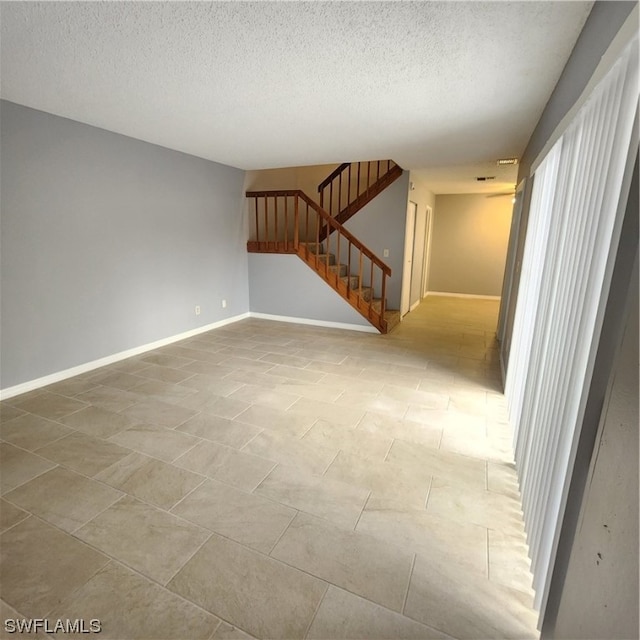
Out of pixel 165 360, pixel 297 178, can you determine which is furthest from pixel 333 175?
pixel 165 360

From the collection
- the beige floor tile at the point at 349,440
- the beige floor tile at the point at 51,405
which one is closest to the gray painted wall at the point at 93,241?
the beige floor tile at the point at 51,405

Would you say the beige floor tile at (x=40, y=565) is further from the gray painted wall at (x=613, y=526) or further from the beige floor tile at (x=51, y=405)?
the gray painted wall at (x=613, y=526)

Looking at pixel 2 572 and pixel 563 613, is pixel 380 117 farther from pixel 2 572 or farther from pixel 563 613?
pixel 2 572

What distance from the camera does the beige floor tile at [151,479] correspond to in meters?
1.93

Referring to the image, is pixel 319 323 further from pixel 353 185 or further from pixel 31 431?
pixel 31 431

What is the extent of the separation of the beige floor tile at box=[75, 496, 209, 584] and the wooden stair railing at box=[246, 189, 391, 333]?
4.14 metres

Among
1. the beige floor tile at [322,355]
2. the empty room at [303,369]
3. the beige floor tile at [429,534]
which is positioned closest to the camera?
the empty room at [303,369]

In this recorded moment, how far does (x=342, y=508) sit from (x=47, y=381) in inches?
126

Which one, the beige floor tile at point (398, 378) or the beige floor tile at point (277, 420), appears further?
the beige floor tile at point (398, 378)

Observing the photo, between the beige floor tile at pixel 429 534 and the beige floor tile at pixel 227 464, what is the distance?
2.29ft

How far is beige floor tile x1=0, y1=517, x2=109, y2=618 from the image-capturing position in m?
1.36

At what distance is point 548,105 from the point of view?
2.64 metres

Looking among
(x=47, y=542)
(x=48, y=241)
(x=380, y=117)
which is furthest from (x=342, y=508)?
(x=48, y=241)

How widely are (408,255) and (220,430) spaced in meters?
4.79
